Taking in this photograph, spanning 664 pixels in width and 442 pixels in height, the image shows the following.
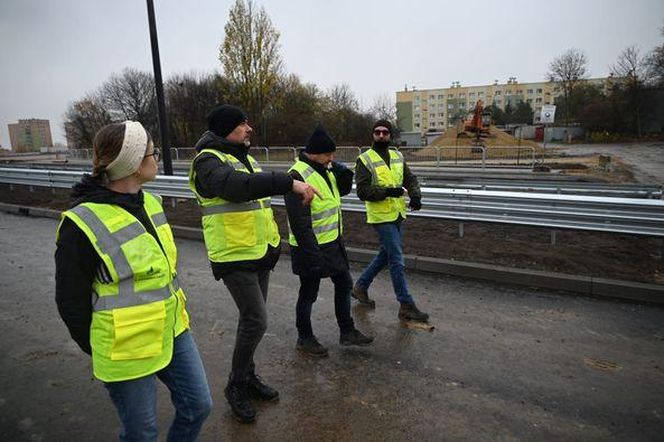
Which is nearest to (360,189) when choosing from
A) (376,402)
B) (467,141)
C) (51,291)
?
(376,402)

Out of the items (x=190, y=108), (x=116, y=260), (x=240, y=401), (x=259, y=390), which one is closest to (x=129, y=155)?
(x=116, y=260)

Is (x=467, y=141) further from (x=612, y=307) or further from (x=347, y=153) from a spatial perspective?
(x=612, y=307)

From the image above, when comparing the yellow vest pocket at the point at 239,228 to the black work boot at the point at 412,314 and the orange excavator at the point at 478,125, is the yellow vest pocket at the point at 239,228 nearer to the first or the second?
the black work boot at the point at 412,314

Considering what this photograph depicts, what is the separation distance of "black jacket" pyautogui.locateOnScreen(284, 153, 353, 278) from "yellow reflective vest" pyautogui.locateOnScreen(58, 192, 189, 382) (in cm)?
151

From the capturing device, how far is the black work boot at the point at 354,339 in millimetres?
4059

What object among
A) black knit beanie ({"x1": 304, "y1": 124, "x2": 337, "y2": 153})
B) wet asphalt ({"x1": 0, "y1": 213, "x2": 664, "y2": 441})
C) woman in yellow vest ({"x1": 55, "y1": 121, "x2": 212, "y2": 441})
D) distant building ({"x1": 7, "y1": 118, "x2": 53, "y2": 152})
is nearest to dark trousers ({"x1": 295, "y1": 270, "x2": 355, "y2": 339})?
wet asphalt ({"x1": 0, "y1": 213, "x2": 664, "y2": 441})

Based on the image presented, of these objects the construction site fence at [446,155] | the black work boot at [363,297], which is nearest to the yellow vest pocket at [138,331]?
the black work boot at [363,297]

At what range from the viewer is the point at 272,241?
121 inches

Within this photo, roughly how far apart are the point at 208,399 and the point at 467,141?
32.7 meters

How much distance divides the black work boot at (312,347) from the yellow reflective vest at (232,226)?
133cm

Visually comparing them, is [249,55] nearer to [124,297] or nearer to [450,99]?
[124,297]

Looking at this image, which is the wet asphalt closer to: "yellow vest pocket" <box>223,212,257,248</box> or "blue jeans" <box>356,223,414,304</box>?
"blue jeans" <box>356,223,414,304</box>

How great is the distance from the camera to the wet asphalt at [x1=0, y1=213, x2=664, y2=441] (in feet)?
9.68

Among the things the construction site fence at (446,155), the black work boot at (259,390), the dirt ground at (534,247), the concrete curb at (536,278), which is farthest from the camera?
the construction site fence at (446,155)
